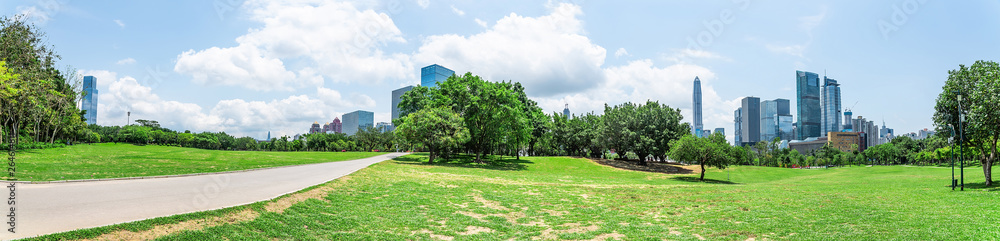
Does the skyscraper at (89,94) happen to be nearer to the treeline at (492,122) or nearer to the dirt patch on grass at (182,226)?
the treeline at (492,122)

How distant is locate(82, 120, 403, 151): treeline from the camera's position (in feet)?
338

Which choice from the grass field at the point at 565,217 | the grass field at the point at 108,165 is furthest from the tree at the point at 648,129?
the grass field at the point at 108,165

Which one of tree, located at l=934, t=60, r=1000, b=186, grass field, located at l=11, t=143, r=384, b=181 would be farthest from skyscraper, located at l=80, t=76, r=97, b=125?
tree, located at l=934, t=60, r=1000, b=186

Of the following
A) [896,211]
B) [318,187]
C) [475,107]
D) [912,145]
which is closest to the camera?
[896,211]

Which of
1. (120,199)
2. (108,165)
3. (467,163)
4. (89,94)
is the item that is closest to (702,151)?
(467,163)

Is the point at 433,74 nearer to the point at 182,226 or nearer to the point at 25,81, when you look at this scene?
the point at 25,81

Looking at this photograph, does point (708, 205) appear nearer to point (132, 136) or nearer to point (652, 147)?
point (652, 147)

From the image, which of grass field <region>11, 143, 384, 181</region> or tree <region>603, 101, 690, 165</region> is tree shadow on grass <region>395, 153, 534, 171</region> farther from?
tree <region>603, 101, 690, 165</region>

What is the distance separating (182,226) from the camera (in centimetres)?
888

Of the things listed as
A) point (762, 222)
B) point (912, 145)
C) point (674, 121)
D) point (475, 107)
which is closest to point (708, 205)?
point (762, 222)

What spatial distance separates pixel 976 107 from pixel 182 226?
33.1 m

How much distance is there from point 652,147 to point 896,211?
37.2 m

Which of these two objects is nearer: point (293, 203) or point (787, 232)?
point (787, 232)

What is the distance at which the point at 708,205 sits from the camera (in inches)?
653
